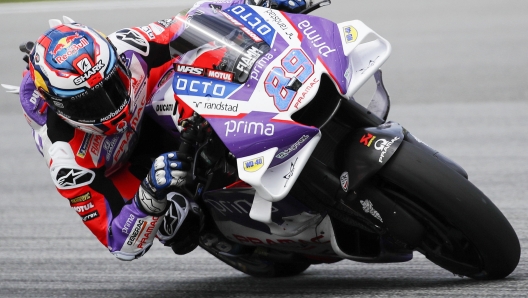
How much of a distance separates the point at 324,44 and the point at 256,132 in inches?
16.9

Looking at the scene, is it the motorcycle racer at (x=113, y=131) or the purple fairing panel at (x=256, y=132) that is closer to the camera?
the purple fairing panel at (x=256, y=132)

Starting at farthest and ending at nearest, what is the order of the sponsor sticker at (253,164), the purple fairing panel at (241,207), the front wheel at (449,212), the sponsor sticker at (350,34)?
the purple fairing panel at (241,207) < the sponsor sticker at (350,34) < the front wheel at (449,212) < the sponsor sticker at (253,164)

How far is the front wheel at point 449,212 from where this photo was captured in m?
2.93

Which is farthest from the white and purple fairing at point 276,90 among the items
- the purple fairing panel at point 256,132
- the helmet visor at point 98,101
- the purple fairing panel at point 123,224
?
the purple fairing panel at point 123,224

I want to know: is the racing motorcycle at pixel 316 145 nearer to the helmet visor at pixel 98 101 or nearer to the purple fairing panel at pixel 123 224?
the helmet visor at pixel 98 101

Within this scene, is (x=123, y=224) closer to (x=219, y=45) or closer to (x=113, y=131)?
(x=113, y=131)

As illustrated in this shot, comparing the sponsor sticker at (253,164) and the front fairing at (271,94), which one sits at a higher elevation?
the front fairing at (271,94)

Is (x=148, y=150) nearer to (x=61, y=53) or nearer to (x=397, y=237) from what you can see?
(x=61, y=53)

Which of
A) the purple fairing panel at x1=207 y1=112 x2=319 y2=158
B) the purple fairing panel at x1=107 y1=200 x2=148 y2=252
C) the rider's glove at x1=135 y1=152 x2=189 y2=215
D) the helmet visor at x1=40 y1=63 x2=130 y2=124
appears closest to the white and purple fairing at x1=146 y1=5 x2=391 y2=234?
the purple fairing panel at x1=207 y1=112 x2=319 y2=158

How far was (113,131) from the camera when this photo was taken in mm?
3455

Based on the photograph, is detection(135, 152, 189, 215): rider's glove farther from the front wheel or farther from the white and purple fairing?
the front wheel

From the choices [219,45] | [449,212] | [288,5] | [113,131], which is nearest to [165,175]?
[113,131]

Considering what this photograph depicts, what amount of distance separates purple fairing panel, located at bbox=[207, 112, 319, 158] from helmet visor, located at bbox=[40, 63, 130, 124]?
25.0 inches

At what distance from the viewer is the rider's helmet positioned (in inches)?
131
